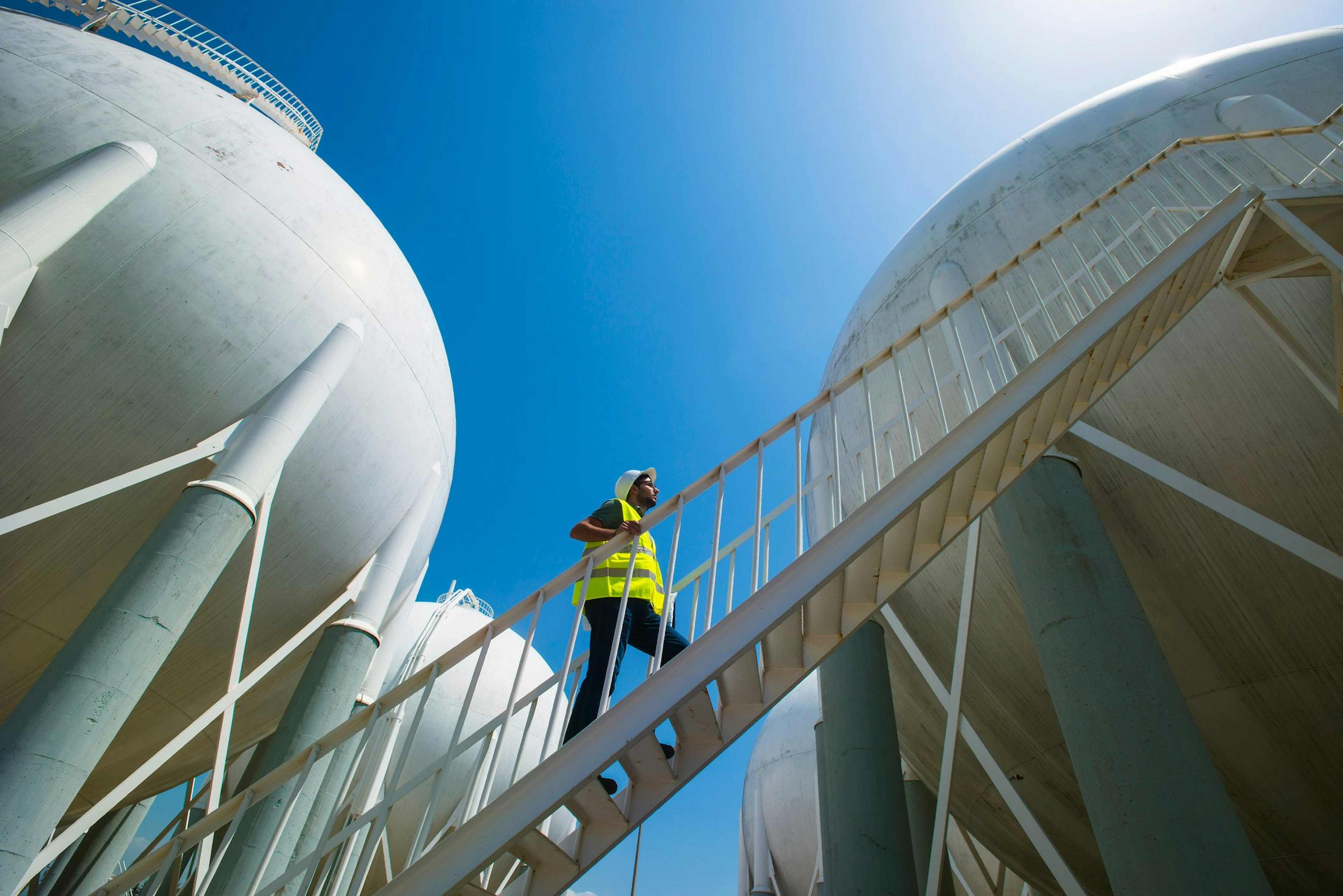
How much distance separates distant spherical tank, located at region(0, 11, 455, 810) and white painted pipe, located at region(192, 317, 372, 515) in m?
0.19

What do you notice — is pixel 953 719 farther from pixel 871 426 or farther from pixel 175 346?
pixel 175 346

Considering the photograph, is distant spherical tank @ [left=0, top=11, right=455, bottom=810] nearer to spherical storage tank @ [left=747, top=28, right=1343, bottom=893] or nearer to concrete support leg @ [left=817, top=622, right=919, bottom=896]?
spherical storage tank @ [left=747, top=28, right=1343, bottom=893]

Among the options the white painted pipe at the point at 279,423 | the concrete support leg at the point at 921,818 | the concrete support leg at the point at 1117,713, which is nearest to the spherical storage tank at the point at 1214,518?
the concrete support leg at the point at 1117,713

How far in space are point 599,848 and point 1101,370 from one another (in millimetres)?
3680

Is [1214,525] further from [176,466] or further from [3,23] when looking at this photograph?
[3,23]

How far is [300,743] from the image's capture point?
604cm

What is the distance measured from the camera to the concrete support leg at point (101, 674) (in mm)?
3611

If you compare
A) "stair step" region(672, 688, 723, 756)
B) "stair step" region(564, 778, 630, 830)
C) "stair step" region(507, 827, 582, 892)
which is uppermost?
"stair step" region(672, 688, 723, 756)

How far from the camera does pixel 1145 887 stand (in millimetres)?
2912

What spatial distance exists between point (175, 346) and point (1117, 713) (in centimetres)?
647

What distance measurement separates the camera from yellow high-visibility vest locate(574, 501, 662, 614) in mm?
3340

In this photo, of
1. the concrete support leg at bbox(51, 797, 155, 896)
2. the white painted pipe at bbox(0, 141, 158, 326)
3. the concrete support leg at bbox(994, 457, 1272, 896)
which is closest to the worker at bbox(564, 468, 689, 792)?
the concrete support leg at bbox(994, 457, 1272, 896)

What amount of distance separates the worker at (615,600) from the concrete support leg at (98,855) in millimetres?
9471

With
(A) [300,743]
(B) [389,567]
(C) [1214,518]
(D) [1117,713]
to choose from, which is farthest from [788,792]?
(D) [1117,713]
